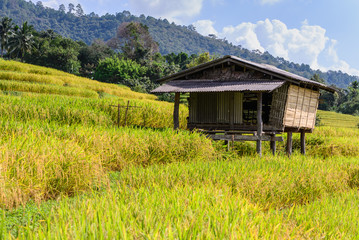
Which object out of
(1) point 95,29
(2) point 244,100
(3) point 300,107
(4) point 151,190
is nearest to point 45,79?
(2) point 244,100

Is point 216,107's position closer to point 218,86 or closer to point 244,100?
point 244,100

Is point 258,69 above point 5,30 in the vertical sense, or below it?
below

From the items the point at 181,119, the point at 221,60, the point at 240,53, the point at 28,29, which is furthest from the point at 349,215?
the point at 240,53

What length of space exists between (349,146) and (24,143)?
14.0 meters

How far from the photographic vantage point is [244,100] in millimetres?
13031

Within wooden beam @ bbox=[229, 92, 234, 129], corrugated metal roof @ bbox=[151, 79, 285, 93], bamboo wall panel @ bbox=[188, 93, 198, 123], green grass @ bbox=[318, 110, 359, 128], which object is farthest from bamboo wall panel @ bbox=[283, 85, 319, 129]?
green grass @ bbox=[318, 110, 359, 128]

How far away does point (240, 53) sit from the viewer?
18600cm

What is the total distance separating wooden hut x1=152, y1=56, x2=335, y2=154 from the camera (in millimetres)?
11570

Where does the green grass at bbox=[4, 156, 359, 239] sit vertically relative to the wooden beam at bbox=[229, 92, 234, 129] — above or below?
below

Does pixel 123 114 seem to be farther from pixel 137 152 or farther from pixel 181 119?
pixel 137 152

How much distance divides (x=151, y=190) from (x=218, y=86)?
7.39 metres

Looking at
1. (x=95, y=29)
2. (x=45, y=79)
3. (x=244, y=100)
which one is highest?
(x=95, y=29)

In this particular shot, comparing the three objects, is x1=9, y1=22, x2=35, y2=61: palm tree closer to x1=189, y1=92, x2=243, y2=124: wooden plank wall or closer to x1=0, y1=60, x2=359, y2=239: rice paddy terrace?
x1=0, y1=60, x2=359, y2=239: rice paddy terrace

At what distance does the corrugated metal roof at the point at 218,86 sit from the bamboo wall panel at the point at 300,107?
132 centimetres
